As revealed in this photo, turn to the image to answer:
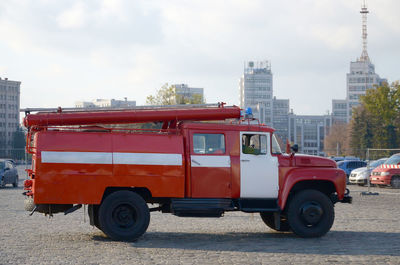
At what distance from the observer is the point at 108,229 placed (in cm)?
1392

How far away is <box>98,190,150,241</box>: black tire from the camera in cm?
1394

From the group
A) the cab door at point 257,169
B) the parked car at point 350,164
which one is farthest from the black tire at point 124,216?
the parked car at point 350,164

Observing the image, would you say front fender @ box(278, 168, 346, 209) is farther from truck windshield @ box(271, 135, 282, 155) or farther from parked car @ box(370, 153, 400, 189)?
parked car @ box(370, 153, 400, 189)

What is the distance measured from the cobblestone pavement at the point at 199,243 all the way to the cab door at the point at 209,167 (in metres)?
1.02

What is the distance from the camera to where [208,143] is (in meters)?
14.7

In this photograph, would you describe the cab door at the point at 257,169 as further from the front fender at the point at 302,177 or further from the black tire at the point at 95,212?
the black tire at the point at 95,212

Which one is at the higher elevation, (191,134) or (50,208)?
(191,134)

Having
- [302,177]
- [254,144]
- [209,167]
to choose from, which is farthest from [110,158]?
[302,177]

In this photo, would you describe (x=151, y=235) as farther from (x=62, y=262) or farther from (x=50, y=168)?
(x=62, y=262)

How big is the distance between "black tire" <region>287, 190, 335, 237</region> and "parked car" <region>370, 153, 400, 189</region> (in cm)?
2339

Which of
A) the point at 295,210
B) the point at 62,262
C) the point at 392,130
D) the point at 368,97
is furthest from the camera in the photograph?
the point at 392,130

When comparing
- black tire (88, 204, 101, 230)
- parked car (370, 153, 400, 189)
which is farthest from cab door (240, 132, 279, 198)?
parked car (370, 153, 400, 189)

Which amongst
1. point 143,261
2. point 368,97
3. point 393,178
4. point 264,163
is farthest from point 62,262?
point 368,97

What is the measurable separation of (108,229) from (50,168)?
5.56ft
